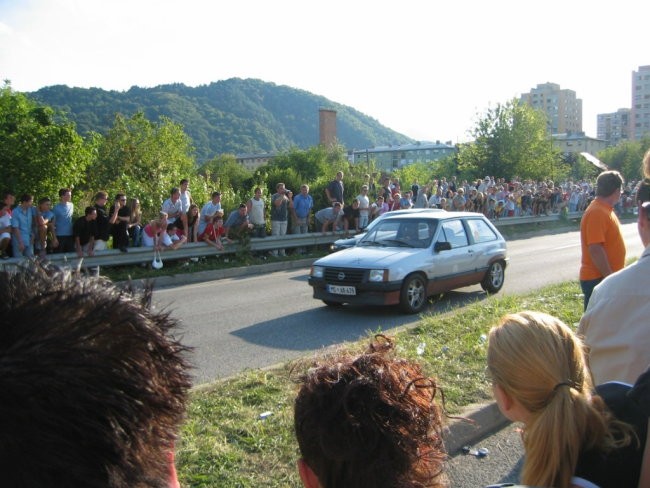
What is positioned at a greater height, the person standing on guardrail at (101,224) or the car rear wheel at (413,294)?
the person standing on guardrail at (101,224)

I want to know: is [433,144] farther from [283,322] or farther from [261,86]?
[283,322]

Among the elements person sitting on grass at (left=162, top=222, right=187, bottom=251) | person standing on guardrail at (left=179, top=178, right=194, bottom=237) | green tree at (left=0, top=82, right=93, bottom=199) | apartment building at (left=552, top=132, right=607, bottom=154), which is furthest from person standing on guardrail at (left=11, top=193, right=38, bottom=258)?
apartment building at (left=552, top=132, right=607, bottom=154)

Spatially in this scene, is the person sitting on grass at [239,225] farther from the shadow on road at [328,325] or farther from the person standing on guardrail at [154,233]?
the shadow on road at [328,325]

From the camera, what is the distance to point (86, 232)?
13.2 meters

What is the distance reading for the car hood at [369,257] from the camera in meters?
10.0

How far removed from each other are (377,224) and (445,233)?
1.33 m

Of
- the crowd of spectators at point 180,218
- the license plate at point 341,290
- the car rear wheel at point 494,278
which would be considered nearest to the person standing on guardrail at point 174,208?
the crowd of spectators at point 180,218

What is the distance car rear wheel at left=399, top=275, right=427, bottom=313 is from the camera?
996cm

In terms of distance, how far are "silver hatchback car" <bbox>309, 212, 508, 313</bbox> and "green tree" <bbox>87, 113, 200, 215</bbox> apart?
11.4 metres

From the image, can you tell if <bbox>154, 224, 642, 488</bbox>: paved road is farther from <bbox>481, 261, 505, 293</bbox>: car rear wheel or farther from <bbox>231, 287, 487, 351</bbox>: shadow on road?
<bbox>481, 261, 505, 293</bbox>: car rear wheel

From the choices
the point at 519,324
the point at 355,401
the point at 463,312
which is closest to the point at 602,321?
the point at 519,324

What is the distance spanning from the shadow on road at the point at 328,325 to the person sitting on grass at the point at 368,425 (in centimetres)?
622

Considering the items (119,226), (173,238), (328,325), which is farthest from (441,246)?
(119,226)

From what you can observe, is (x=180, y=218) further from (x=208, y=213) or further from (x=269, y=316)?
(x=269, y=316)
